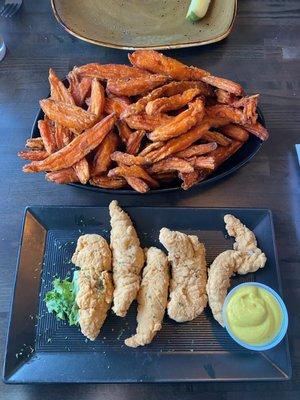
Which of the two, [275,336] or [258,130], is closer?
[275,336]

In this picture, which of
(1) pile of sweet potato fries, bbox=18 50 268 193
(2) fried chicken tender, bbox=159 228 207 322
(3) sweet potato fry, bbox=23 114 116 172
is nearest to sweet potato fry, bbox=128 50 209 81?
(1) pile of sweet potato fries, bbox=18 50 268 193

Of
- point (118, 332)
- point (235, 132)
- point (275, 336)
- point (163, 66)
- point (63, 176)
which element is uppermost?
point (163, 66)

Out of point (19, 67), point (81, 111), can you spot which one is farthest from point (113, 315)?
point (19, 67)

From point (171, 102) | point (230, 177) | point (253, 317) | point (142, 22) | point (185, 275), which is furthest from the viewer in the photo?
point (142, 22)

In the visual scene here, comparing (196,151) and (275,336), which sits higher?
(196,151)

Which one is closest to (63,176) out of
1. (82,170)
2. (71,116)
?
(82,170)

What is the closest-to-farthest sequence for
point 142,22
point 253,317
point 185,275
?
point 253,317 → point 185,275 → point 142,22

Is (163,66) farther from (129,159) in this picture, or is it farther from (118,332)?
(118,332)
